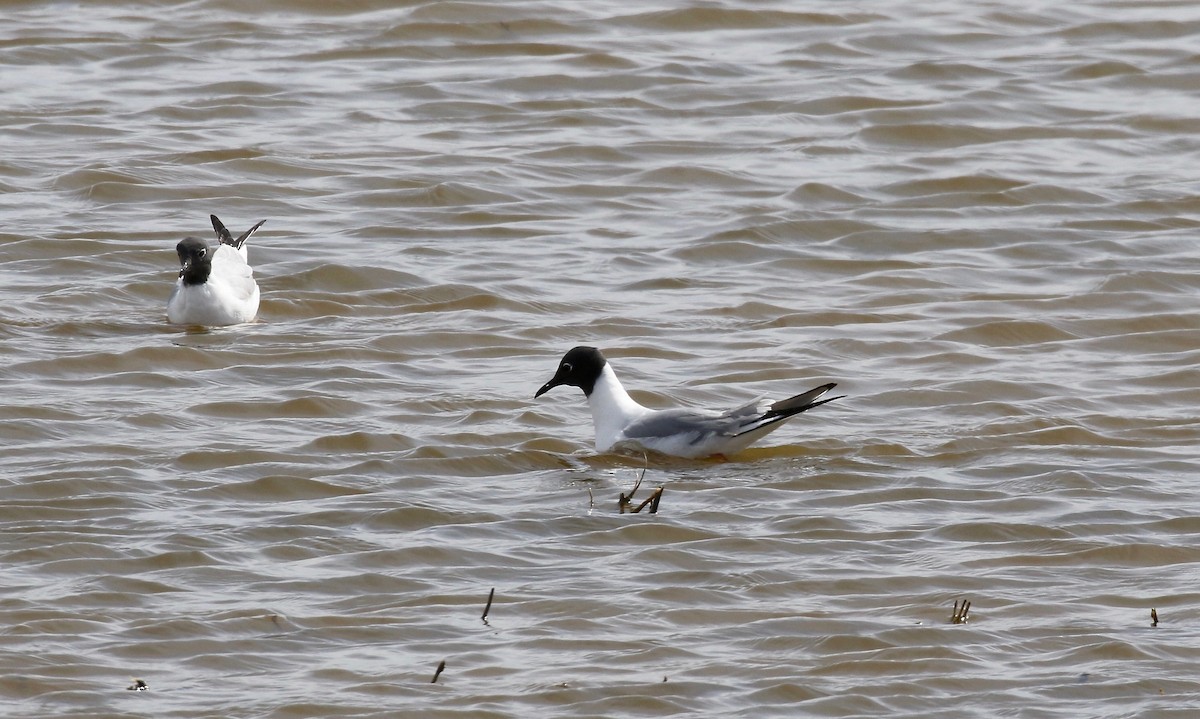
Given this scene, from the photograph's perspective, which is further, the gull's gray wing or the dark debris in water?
the gull's gray wing

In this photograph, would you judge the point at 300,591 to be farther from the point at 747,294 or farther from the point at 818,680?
the point at 747,294

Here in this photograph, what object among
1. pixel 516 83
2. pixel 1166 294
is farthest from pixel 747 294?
pixel 516 83

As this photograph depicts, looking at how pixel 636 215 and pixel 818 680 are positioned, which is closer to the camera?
pixel 818 680

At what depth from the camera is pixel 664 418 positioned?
926cm

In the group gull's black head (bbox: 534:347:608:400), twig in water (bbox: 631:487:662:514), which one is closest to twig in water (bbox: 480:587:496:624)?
twig in water (bbox: 631:487:662:514)

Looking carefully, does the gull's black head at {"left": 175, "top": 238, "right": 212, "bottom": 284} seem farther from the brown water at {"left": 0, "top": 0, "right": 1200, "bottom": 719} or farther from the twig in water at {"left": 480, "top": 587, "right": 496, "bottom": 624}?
the twig in water at {"left": 480, "top": 587, "right": 496, "bottom": 624}

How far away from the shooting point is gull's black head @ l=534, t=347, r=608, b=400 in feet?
31.3

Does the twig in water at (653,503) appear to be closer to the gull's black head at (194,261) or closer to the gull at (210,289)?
the gull at (210,289)

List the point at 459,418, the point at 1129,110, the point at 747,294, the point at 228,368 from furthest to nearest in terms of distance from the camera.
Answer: the point at 1129,110, the point at 747,294, the point at 228,368, the point at 459,418

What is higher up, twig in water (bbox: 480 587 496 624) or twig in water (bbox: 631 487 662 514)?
twig in water (bbox: 480 587 496 624)

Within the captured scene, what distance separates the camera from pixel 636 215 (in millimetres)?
13336

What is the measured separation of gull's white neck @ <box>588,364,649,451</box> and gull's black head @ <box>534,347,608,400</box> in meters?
0.04

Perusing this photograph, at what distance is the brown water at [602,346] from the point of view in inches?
262

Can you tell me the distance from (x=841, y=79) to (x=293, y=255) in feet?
19.3
